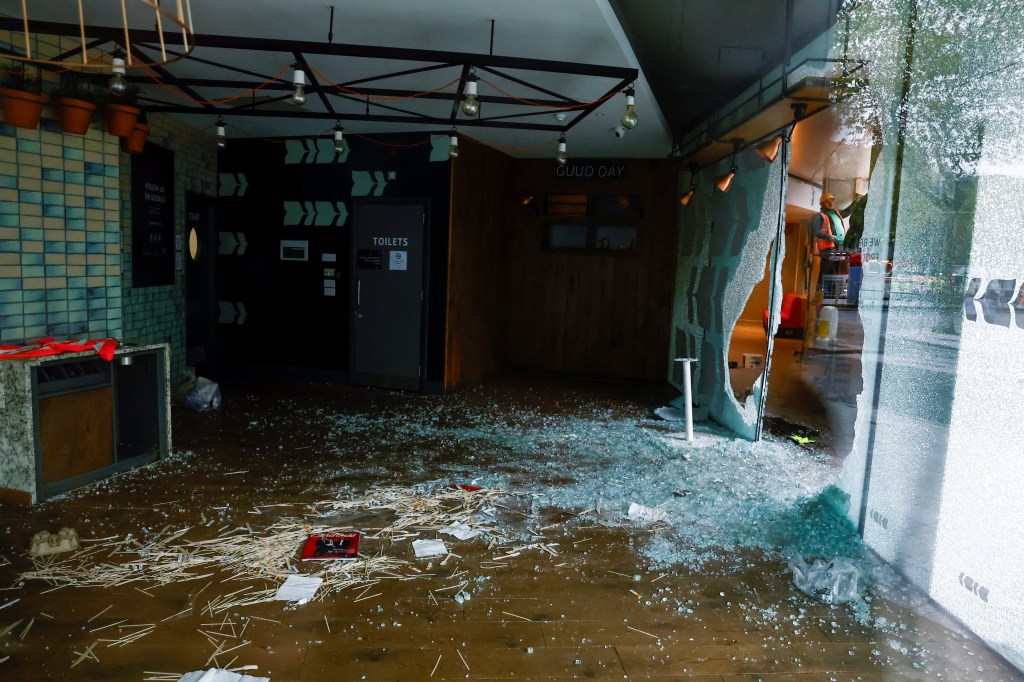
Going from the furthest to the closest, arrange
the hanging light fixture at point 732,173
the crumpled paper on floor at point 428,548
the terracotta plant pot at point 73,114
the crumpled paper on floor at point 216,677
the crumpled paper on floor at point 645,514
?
the hanging light fixture at point 732,173, the terracotta plant pot at point 73,114, the crumpled paper on floor at point 645,514, the crumpled paper on floor at point 428,548, the crumpled paper on floor at point 216,677

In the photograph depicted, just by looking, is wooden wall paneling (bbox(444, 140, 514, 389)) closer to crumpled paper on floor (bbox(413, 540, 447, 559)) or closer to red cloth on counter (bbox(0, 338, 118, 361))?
red cloth on counter (bbox(0, 338, 118, 361))

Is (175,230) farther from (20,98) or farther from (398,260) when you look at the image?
(20,98)

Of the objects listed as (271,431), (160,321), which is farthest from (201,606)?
(160,321)

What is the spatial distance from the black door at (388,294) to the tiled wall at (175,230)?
1.81 m

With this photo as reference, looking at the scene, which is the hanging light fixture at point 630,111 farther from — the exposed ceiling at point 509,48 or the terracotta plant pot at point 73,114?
the terracotta plant pot at point 73,114

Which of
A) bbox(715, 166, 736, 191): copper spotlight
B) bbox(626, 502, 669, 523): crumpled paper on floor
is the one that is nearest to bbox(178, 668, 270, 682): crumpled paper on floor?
bbox(626, 502, 669, 523): crumpled paper on floor

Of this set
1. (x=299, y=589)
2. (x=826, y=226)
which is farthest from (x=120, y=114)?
(x=826, y=226)

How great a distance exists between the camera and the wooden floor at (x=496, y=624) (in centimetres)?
249

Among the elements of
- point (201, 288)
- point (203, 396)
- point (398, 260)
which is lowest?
point (203, 396)

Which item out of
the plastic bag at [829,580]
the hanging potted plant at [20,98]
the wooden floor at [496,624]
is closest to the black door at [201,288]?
the hanging potted plant at [20,98]

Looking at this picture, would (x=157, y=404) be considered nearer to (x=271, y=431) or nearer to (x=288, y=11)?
(x=271, y=431)

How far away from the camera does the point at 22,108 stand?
13.7ft

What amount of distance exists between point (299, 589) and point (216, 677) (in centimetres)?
65

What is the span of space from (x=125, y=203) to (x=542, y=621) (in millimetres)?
5463
